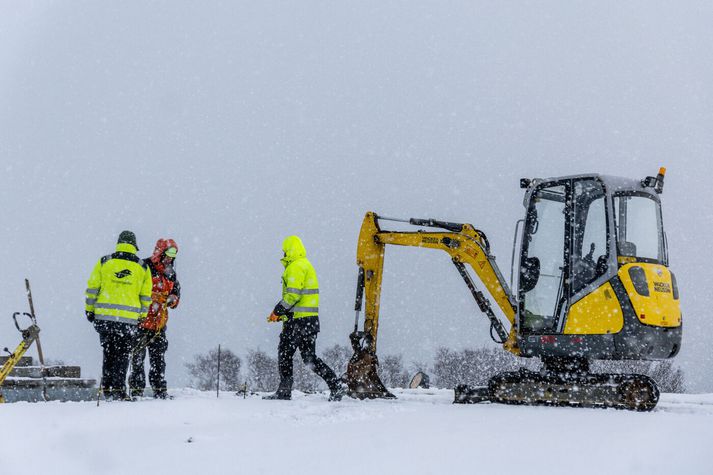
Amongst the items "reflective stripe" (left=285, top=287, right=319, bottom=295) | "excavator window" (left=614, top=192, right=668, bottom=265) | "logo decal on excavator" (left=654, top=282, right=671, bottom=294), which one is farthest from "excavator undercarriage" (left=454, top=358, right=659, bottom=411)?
"reflective stripe" (left=285, top=287, right=319, bottom=295)

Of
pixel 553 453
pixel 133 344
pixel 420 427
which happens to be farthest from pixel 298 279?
pixel 553 453

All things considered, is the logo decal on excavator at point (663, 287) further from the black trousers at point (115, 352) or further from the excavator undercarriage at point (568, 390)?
the black trousers at point (115, 352)

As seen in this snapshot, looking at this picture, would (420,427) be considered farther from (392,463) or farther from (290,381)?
(290,381)

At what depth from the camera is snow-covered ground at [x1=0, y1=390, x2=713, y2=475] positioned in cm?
487

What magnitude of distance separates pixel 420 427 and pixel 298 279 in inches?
146

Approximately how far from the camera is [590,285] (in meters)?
9.39

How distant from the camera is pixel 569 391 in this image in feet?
30.5

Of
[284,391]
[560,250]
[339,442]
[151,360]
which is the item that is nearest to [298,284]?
[284,391]

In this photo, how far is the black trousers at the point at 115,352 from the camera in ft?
28.6

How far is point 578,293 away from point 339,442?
4989 mm

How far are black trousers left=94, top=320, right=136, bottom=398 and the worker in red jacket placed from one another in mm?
550

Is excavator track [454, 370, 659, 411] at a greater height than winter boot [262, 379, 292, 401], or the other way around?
excavator track [454, 370, 659, 411]

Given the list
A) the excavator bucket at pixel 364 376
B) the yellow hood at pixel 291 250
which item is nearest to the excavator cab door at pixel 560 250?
the excavator bucket at pixel 364 376

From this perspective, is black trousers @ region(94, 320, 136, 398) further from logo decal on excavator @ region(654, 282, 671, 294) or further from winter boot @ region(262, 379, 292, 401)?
logo decal on excavator @ region(654, 282, 671, 294)
